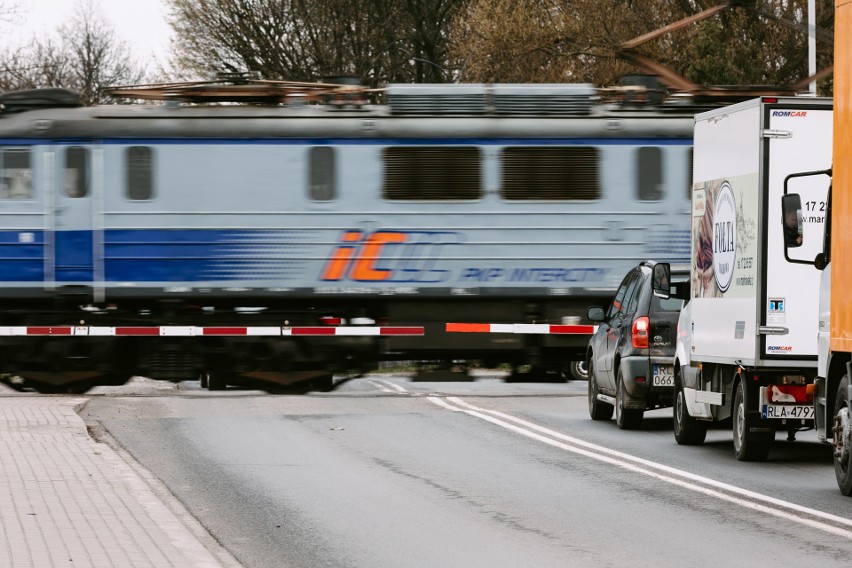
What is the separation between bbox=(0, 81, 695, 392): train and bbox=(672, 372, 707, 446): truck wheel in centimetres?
638

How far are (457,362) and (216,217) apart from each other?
4183 mm

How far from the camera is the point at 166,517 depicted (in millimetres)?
10680

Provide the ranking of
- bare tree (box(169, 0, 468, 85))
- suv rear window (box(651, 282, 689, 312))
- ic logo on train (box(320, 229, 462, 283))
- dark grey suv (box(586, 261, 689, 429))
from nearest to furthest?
dark grey suv (box(586, 261, 689, 429))
suv rear window (box(651, 282, 689, 312))
ic logo on train (box(320, 229, 462, 283))
bare tree (box(169, 0, 468, 85))

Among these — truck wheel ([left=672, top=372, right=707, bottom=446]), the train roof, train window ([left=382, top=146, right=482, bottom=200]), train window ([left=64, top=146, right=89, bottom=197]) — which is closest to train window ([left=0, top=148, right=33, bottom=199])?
the train roof

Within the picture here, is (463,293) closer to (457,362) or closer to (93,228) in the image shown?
(457,362)

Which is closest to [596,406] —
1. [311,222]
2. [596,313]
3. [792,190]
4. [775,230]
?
[596,313]

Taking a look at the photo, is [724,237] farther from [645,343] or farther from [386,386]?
[386,386]

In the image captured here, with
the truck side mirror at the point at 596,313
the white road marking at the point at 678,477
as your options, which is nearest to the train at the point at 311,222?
the white road marking at the point at 678,477

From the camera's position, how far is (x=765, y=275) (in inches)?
570

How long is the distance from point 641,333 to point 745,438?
349cm

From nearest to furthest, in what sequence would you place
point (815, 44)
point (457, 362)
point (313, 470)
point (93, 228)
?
point (313, 470) → point (93, 228) → point (457, 362) → point (815, 44)

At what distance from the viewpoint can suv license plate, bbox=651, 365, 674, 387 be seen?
18188 millimetres

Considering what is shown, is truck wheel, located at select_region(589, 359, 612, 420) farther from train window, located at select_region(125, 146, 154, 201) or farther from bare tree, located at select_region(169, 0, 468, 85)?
bare tree, located at select_region(169, 0, 468, 85)

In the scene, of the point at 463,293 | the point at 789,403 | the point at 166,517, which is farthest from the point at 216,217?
the point at 166,517
